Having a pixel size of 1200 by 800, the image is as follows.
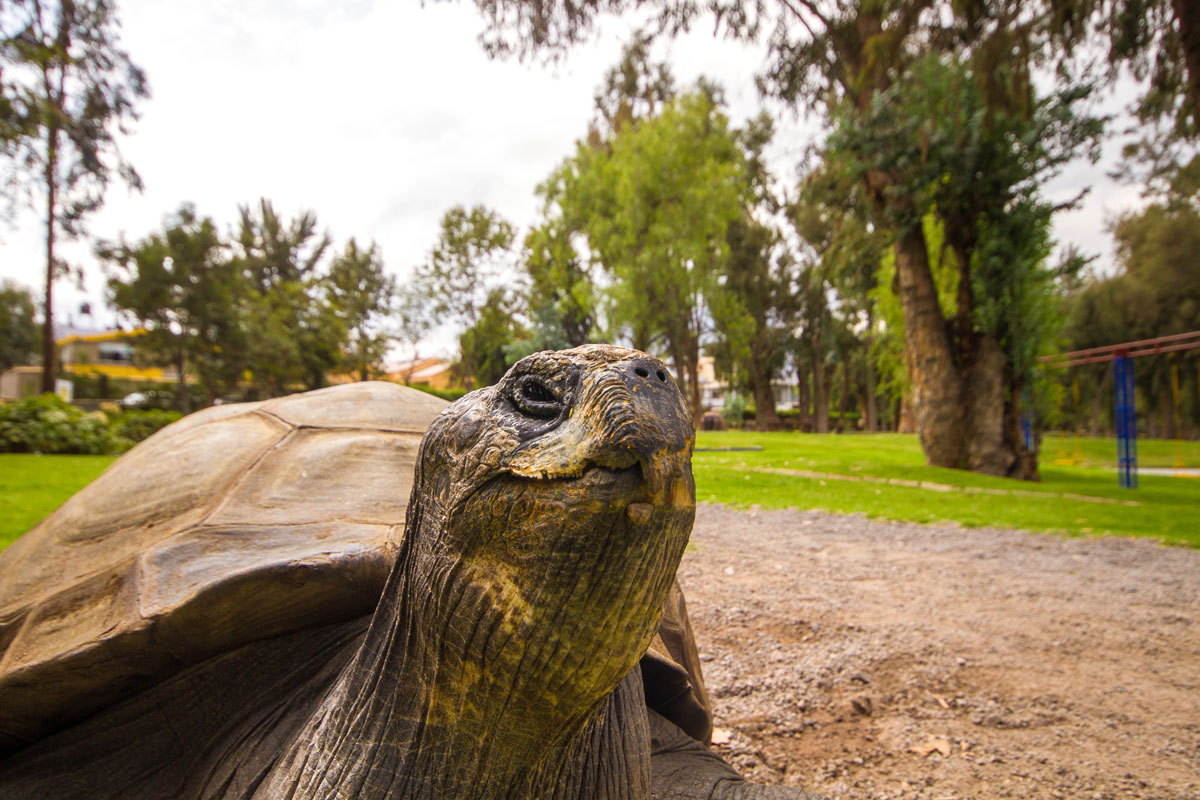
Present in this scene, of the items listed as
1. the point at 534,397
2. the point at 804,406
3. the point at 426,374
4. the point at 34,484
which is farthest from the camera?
the point at 426,374

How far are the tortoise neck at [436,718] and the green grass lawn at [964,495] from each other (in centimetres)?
447

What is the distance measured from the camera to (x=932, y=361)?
31.4 ft

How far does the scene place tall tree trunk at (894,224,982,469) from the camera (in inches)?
373

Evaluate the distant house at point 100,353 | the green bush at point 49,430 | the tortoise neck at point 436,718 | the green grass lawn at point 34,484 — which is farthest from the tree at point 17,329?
the tortoise neck at point 436,718

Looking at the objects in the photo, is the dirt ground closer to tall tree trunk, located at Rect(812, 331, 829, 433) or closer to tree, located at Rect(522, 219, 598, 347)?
tree, located at Rect(522, 219, 598, 347)

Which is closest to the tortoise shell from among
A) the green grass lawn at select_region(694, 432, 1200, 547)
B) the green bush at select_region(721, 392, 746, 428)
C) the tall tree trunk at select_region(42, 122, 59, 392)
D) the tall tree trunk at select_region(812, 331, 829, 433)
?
the green grass lawn at select_region(694, 432, 1200, 547)

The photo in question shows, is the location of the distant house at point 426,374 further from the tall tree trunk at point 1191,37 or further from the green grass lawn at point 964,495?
the tall tree trunk at point 1191,37

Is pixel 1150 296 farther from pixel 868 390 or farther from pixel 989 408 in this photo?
pixel 989 408

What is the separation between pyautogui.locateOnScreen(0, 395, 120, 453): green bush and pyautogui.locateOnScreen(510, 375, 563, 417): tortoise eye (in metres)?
12.9

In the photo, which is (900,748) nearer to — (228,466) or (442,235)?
(228,466)

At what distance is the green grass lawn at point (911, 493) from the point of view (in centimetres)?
571

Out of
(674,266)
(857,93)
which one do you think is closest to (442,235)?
(674,266)

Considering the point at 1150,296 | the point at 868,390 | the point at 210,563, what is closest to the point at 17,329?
the point at 868,390

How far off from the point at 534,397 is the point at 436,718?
434mm
